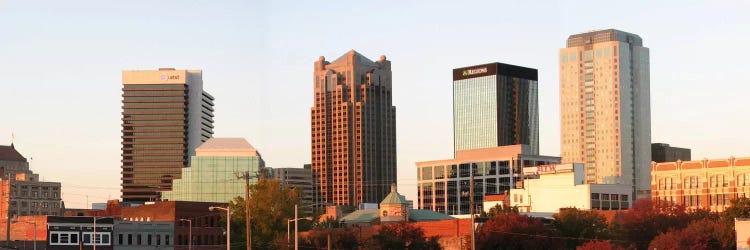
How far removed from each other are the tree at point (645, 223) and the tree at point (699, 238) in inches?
400

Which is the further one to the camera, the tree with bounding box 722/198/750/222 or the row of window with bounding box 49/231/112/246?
the row of window with bounding box 49/231/112/246

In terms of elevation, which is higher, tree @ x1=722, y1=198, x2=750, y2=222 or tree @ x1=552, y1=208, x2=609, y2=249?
tree @ x1=722, y1=198, x2=750, y2=222

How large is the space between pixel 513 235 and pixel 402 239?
49.9 ft

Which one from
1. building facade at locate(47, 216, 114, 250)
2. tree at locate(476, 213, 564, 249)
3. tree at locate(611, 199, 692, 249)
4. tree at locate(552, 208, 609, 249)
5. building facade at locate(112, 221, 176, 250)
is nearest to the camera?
tree at locate(476, 213, 564, 249)

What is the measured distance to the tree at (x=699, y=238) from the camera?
5920 inches

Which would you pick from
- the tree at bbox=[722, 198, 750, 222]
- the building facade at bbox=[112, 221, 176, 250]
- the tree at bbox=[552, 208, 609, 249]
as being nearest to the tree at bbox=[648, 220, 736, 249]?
the tree at bbox=[722, 198, 750, 222]

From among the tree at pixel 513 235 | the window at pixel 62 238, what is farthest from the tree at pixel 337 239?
the window at pixel 62 238

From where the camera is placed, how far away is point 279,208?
19812 centimetres

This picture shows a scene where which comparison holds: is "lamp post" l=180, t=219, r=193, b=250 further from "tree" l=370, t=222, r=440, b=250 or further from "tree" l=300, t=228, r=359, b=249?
"tree" l=370, t=222, r=440, b=250

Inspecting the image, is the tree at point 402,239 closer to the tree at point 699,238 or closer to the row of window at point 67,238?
the tree at point 699,238

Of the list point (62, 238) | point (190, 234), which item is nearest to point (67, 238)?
point (62, 238)

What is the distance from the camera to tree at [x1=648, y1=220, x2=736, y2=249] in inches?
5920

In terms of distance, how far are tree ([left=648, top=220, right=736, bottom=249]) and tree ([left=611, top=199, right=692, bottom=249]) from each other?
10168mm

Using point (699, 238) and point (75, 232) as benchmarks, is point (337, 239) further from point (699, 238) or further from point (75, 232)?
point (699, 238)
